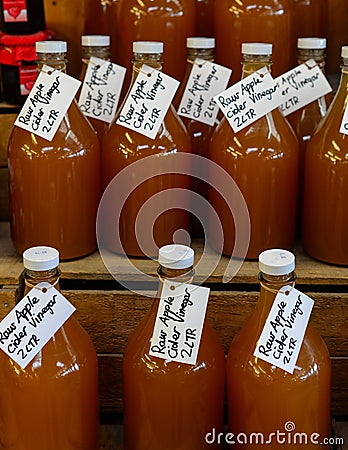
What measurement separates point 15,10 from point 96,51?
0.21 metres

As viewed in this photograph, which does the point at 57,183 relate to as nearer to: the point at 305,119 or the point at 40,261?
the point at 40,261

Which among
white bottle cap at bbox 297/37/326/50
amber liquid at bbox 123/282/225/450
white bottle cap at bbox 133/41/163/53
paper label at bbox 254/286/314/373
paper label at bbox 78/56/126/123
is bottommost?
amber liquid at bbox 123/282/225/450

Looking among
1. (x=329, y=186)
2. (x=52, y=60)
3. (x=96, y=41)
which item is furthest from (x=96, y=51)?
(x=329, y=186)

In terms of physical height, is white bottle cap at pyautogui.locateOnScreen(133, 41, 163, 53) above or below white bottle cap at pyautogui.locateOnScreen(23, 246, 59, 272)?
above

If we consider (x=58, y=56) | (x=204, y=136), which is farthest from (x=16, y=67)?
(x=204, y=136)

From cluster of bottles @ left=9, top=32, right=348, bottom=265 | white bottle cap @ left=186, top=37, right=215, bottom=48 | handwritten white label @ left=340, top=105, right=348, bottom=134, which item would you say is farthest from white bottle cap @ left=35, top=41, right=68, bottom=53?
handwritten white label @ left=340, top=105, right=348, bottom=134

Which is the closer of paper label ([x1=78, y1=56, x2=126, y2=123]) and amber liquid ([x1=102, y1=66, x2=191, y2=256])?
amber liquid ([x1=102, y1=66, x2=191, y2=256])

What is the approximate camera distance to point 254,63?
1273mm

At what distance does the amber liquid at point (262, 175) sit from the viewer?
1290 mm

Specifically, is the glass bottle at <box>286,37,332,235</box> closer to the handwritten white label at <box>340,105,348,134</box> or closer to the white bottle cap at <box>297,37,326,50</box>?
the white bottle cap at <box>297,37,326,50</box>

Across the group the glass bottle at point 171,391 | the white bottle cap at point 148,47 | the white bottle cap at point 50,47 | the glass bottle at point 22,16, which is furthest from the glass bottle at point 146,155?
the glass bottle at point 22,16

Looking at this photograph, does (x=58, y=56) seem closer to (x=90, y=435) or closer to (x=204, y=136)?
(x=204, y=136)

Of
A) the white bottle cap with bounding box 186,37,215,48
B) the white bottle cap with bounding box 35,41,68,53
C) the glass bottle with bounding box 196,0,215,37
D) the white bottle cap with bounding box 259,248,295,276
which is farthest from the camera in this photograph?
the glass bottle with bounding box 196,0,215,37

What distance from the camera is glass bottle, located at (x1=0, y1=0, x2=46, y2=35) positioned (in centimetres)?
151
